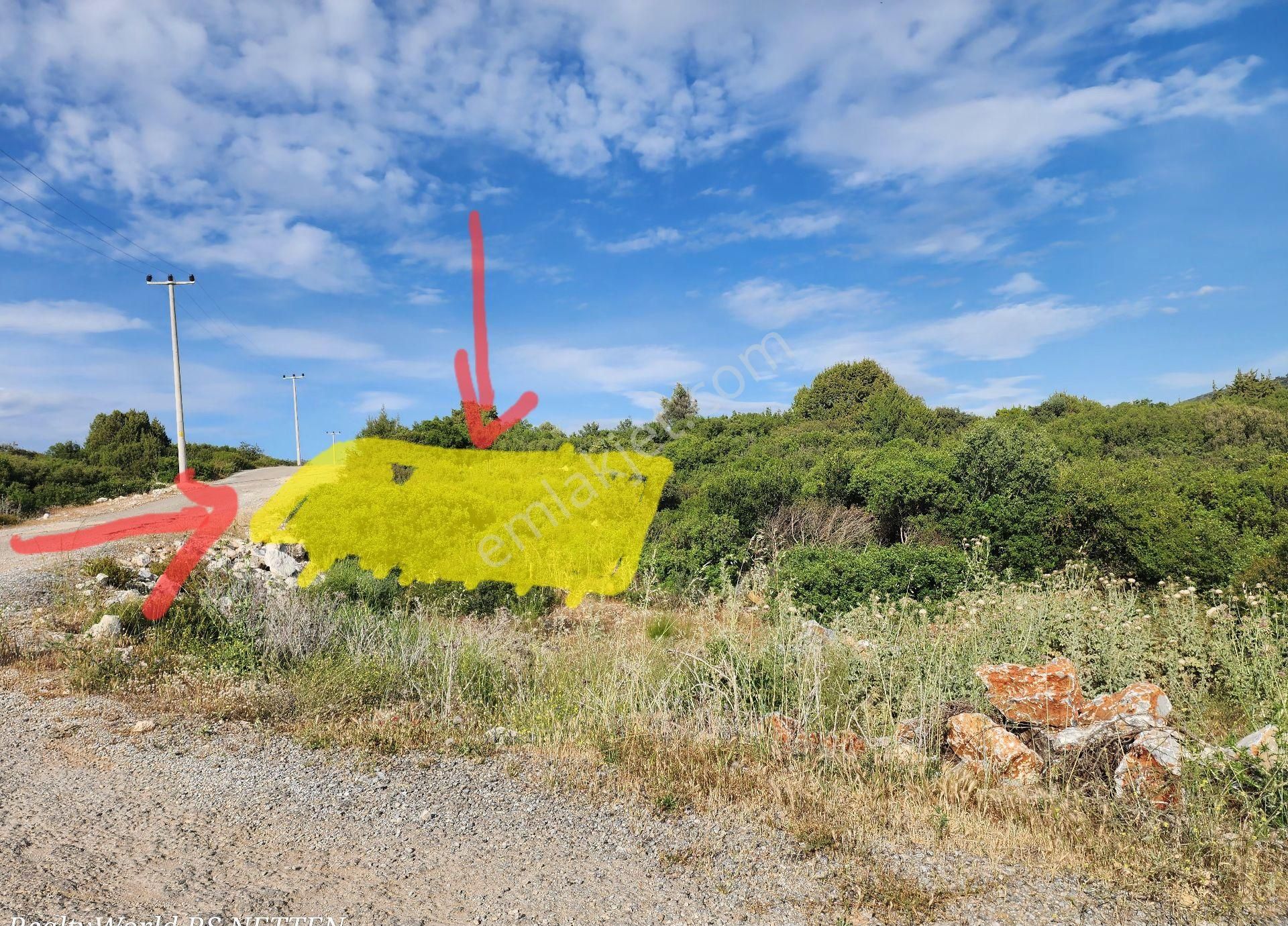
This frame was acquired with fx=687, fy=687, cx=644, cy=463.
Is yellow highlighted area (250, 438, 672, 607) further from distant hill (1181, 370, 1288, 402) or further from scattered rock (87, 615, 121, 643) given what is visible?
distant hill (1181, 370, 1288, 402)

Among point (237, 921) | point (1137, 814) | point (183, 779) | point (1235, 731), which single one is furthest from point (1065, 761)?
point (183, 779)

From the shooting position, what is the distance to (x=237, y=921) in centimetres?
278

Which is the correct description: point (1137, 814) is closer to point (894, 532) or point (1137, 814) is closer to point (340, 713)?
point (340, 713)

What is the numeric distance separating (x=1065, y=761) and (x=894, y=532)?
37.5ft

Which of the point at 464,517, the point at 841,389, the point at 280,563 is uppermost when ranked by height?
the point at 841,389

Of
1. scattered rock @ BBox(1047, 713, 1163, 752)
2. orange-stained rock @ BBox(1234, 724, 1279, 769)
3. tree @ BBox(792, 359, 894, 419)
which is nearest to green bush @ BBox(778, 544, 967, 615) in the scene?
Result: scattered rock @ BBox(1047, 713, 1163, 752)

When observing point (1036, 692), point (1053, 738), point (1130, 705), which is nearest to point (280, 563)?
point (1036, 692)

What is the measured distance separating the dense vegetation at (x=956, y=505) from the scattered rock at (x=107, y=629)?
567 centimetres

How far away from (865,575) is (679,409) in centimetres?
1801

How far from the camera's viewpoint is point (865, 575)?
1016cm

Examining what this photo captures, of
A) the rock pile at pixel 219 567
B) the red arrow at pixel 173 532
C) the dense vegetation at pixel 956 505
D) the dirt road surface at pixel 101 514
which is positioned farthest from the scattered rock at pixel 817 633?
the dirt road surface at pixel 101 514

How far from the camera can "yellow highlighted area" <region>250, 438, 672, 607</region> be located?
33.1 ft

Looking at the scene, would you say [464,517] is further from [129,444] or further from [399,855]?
[129,444]

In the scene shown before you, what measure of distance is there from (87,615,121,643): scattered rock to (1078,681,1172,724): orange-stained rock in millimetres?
7892
